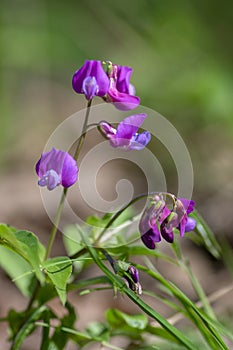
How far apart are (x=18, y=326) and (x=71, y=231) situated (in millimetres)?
394

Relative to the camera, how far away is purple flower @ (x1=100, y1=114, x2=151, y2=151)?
1796 millimetres

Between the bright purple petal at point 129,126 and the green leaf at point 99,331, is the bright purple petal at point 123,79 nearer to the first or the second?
the bright purple petal at point 129,126

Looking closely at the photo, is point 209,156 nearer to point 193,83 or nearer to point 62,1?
point 193,83

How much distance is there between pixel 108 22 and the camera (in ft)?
22.6

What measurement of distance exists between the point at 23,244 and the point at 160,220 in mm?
378

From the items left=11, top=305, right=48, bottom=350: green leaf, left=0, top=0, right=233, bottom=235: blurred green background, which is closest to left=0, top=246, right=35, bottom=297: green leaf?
left=11, top=305, right=48, bottom=350: green leaf

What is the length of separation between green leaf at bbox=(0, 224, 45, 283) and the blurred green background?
3.21 metres

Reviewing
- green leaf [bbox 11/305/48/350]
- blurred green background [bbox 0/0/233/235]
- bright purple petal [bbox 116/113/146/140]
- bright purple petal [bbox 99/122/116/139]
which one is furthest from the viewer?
blurred green background [bbox 0/0/233/235]

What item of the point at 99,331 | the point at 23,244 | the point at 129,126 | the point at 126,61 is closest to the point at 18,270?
the point at 99,331

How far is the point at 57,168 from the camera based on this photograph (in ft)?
5.76

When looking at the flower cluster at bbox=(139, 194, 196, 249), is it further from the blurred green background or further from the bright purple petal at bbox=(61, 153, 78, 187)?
the blurred green background

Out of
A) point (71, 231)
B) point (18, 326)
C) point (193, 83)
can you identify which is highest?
point (193, 83)

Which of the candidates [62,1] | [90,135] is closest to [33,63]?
[62,1]

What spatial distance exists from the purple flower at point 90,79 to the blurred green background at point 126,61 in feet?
10.2
